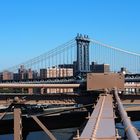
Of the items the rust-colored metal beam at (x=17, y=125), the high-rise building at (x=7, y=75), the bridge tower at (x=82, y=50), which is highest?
the bridge tower at (x=82, y=50)

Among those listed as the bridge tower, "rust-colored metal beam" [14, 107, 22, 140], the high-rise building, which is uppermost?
the bridge tower

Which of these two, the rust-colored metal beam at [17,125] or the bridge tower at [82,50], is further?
the bridge tower at [82,50]

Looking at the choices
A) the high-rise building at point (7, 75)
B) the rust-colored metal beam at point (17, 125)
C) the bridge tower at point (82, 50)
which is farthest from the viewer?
the high-rise building at point (7, 75)

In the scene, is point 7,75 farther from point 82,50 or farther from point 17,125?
point 17,125

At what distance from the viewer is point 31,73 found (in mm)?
76688

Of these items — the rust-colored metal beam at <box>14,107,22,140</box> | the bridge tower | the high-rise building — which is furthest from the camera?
the high-rise building

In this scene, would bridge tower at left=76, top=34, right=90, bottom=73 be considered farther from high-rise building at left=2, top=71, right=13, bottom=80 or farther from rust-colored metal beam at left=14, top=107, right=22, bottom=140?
rust-colored metal beam at left=14, top=107, right=22, bottom=140

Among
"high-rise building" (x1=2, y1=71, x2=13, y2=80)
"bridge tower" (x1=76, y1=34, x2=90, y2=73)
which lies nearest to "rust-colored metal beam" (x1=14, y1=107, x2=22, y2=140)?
"bridge tower" (x1=76, y1=34, x2=90, y2=73)

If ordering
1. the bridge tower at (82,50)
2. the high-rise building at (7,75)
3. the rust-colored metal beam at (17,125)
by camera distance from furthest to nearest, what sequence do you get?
1. the high-rise building at (7,75)
2. the bridge tower at (82,50)
3. the rust-colored metal beam at (17,125)

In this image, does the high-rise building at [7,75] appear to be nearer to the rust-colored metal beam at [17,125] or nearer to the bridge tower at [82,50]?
the bridge tower at [82,50]

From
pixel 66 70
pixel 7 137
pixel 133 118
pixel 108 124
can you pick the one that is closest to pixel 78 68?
pixel 66 70

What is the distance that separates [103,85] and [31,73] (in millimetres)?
59263

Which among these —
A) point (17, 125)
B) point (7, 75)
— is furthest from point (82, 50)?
point (17, 125)

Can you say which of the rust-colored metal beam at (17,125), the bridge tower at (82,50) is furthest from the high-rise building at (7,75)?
the rust-colored metal beam at (17,125)
